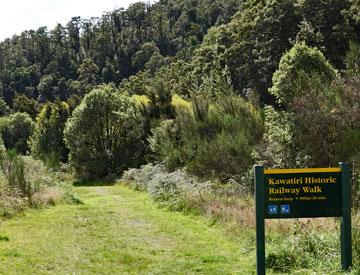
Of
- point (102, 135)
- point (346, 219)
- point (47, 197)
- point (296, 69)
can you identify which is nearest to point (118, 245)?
point (346, 219)

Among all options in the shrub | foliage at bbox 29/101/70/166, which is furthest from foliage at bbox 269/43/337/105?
foliage at bbox 29/101/70/166

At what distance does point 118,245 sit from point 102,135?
99.6 feet

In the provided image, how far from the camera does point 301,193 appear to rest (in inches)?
303

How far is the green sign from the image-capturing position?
301 inches

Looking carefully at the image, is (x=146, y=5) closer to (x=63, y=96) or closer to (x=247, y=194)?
(x=63, y=96)

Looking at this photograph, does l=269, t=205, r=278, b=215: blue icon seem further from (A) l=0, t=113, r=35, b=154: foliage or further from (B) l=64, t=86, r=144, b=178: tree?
(A) l=0, t=113, r=35, b=154: foliage

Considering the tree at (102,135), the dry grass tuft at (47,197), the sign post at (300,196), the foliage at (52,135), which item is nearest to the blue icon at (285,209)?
the sign post at (300,196)

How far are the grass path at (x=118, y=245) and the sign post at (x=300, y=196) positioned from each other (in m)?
1.41

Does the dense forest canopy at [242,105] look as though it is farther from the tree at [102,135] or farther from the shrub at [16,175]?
the shrub at [16,175]

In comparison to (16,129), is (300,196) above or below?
below

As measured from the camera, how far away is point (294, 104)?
17625 mm

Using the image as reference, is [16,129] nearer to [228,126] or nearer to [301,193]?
[228,126]

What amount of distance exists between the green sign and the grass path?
4.93 feet

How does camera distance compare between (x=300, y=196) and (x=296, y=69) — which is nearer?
(x=300, y=196)
